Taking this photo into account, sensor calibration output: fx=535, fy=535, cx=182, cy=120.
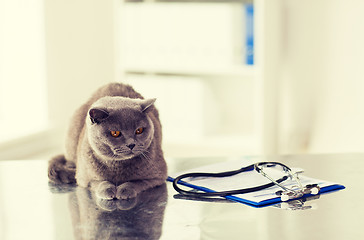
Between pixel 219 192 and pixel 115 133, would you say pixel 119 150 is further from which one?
pixel 219 192

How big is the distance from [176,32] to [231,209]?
186 cm

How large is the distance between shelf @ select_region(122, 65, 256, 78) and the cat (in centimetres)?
148

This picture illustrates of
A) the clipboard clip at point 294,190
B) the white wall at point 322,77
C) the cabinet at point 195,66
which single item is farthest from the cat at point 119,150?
the white wall at point 322,77

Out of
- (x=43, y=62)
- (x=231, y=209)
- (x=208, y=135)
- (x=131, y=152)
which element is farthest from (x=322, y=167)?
(x=43, y=62)

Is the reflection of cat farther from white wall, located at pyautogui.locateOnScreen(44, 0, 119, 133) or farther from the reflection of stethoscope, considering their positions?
white wall, located at pyautogui.locateOnScreen(44, 0, 119, 133)

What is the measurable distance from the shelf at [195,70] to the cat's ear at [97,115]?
1.61 meters

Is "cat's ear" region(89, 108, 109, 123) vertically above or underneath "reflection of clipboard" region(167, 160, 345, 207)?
above

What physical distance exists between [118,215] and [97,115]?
0.68 feet

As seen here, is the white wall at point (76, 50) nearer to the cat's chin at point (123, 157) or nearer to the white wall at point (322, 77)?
the white wall at point (322, 77)

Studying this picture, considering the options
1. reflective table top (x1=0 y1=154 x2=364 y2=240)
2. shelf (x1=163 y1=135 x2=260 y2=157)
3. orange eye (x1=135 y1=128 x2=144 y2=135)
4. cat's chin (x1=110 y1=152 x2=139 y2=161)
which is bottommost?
shelf (x1=163 y1=135 x2=260 y2=157)

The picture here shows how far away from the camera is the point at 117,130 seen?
105 cm

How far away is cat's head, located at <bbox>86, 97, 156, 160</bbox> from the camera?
105 centimetres

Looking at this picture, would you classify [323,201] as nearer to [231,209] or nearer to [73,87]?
[231,209]

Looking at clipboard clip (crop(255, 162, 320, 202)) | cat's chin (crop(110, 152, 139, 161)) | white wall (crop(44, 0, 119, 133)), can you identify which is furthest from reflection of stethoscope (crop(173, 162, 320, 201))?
white wall (crop(44, 0, 119, 133))
